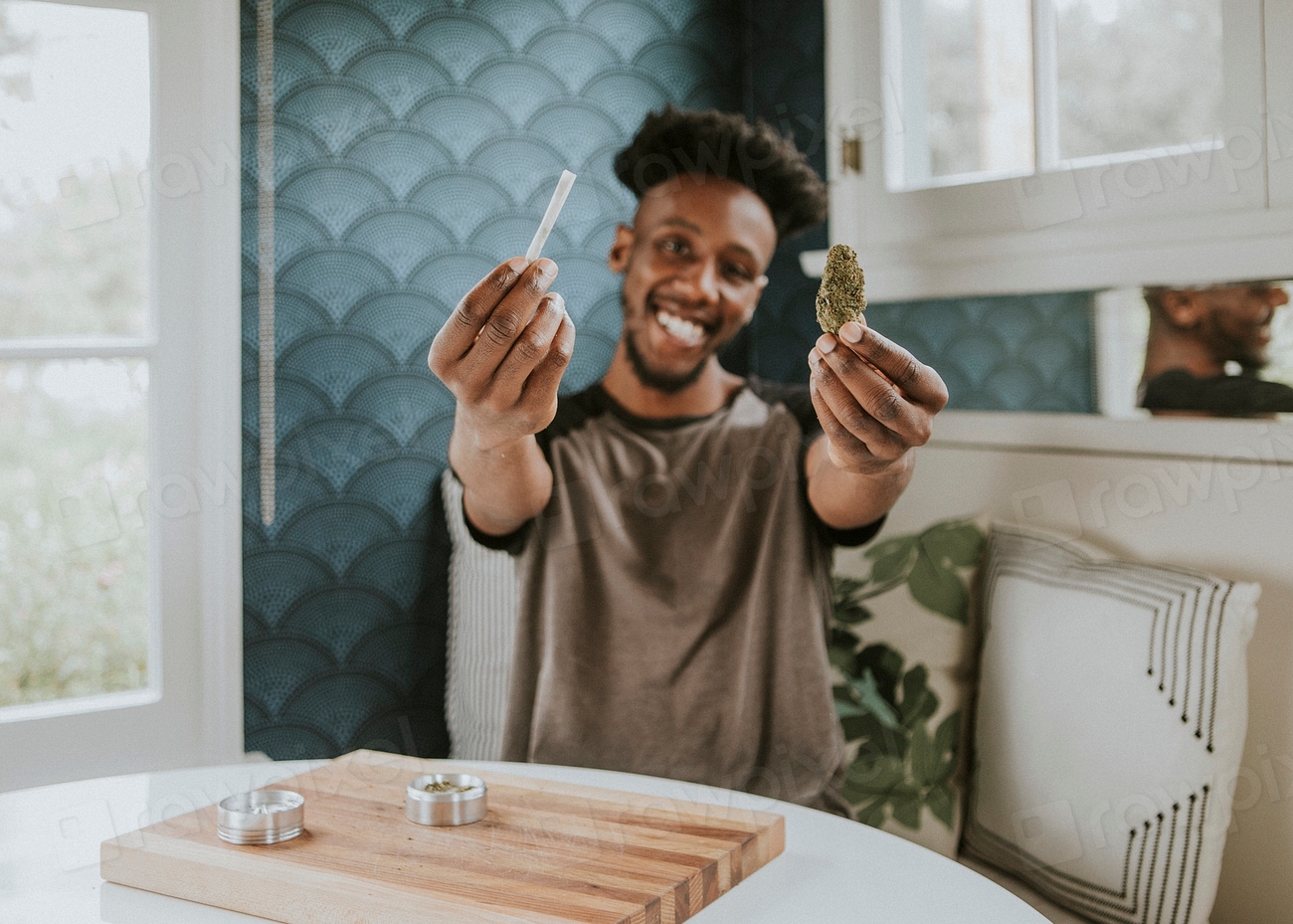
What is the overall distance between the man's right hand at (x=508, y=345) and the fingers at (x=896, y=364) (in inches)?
11.3

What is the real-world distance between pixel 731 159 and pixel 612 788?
1018mm

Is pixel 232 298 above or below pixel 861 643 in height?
above

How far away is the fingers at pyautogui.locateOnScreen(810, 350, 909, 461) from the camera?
1.07 meters

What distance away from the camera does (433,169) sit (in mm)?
2104

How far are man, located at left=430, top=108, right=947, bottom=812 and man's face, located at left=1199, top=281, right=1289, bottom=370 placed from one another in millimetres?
556

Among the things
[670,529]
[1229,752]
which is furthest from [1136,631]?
[670,529]

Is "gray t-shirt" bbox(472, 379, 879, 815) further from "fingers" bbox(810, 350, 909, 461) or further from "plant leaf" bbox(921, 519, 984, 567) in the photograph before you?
"fingers" bbox(810, 350, 909, 461)

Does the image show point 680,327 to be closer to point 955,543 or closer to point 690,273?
point 690,273

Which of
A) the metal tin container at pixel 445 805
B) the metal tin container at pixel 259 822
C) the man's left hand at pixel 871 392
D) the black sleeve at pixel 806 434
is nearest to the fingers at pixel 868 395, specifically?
the man's left hand at pixel 871 392

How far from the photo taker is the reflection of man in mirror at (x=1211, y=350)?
5.16 ft

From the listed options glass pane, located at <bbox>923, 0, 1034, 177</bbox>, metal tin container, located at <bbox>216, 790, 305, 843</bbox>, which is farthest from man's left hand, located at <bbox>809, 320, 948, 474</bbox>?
glass pane, located at <bbox>923, 0, 1034, 177</bbox>

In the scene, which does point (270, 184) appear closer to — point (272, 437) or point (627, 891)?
point (272, 437)

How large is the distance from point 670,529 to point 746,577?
0.14m

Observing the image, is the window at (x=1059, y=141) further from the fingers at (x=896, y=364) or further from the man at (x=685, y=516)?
the fingers at (x=896, y=364)
